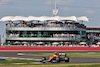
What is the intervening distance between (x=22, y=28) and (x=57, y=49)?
18365 mm

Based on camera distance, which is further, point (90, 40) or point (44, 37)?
point (90, 40)

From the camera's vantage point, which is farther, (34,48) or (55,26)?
(55,26)

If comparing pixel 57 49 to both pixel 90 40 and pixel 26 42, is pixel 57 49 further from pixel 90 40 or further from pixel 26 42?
pixel 90 40

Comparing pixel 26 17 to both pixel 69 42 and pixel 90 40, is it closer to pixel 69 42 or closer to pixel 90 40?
pixel 69 42

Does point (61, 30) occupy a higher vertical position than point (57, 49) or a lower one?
higher

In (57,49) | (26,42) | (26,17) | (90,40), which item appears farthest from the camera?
(90,40)

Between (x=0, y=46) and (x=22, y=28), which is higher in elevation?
(x=22, y=28)

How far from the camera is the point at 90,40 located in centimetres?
10306

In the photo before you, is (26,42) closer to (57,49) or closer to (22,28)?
(22,28)

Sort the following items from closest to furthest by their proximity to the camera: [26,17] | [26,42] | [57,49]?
[57,49] < [26,42] < [26,17]

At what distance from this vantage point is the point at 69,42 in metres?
86.3

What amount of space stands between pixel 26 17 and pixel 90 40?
96.9 feet

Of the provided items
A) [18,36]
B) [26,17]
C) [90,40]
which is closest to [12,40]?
[18,36]

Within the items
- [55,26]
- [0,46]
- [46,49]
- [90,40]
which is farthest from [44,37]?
[90,40]
